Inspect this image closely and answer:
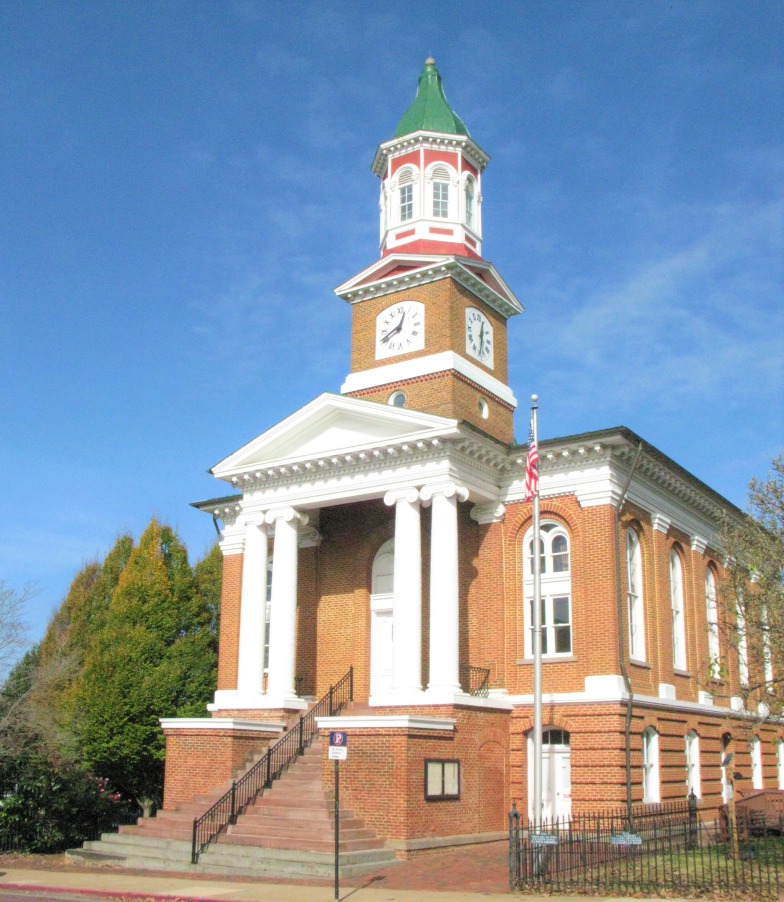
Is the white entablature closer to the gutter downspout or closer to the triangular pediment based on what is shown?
the triangular pediment

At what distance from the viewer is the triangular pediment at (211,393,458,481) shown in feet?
87.4

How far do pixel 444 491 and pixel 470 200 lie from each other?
12.3 m

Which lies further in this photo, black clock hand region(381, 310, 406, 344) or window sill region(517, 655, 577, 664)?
black clock hand region(381, 310, 406, 344)

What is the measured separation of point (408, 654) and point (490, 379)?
9880mm

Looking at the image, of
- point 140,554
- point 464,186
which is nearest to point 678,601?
point 464,186

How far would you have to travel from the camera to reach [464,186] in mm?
33656

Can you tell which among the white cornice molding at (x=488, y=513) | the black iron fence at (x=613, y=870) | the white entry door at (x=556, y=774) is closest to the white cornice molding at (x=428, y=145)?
the white cornice molding at (x=488, y=513)

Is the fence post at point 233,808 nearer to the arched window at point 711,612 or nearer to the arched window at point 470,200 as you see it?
the arched window at point 711,612

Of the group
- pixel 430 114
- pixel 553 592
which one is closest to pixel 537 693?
pixel 553 592

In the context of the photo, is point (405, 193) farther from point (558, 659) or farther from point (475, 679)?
point (558, 659)

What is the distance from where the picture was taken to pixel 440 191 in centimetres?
3362

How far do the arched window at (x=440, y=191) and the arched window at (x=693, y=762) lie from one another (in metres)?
17.3

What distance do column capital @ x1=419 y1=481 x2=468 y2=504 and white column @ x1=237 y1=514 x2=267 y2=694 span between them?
5.39 m

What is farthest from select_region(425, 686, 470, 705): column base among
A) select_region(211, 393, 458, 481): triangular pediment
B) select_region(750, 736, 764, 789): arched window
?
select_region(750, 736, 764, 789): arched window
